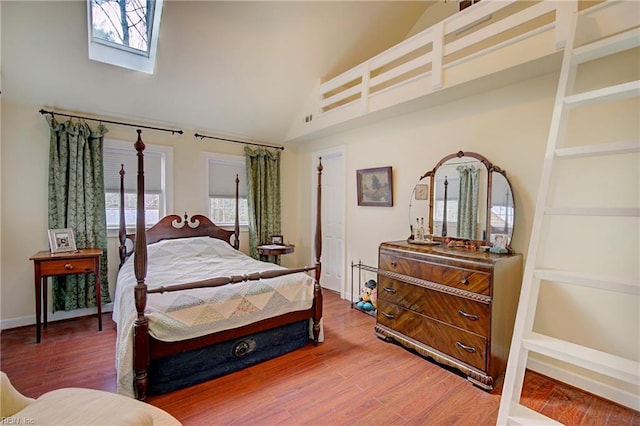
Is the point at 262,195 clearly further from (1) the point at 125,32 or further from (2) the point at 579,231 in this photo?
(2) the point at 579,231

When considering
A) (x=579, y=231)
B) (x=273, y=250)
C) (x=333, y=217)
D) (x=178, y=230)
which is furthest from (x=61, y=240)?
(x=579, y=231)

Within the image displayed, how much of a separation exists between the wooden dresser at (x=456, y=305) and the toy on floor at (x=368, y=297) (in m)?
0.70

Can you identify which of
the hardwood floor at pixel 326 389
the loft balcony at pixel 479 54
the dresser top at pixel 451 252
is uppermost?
the loft balcony at pixel 479 54

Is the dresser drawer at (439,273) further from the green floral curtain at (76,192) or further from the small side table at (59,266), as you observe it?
the green floral curtain at (76,192)

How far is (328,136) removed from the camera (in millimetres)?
4711

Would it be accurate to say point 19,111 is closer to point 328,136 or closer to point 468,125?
point 328,136

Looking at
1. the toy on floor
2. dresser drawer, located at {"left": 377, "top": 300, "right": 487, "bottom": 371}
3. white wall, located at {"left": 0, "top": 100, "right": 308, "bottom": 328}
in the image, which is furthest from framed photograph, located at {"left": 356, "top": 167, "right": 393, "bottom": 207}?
white wall, located at {"left": 0, "top": 100, "right": 308, "bottom": 328}

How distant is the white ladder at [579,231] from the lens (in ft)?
3.96

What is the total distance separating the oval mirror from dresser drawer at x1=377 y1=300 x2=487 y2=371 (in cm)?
80

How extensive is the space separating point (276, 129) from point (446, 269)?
11.5ft

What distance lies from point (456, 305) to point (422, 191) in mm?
1338

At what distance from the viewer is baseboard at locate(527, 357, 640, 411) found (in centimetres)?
206

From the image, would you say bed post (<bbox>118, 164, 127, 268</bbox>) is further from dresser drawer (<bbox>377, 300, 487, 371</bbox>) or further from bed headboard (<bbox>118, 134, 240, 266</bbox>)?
dresser drawer (<bbox>377, 300, 487, 371</bbox>)

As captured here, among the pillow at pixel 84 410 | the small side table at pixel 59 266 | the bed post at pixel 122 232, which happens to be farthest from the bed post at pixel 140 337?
the bed post at pixel 122 232
